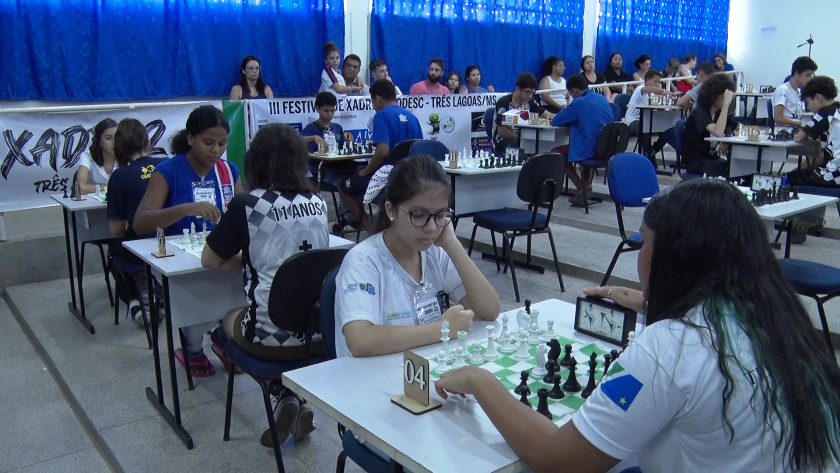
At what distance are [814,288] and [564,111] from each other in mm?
4263

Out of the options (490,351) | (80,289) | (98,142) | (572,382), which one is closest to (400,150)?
(98,142)

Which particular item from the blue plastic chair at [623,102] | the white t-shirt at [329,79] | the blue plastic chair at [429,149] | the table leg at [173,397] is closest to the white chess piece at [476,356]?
the table leg at [173,397]

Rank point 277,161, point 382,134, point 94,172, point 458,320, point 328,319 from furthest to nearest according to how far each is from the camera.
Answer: point 382,134 → point 94,172 → point 277,161 → point 328,319 → point 458,320

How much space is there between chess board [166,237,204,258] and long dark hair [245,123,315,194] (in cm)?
48

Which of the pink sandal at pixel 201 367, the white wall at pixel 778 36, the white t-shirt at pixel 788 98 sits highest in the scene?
the white wall at pixel 778 36

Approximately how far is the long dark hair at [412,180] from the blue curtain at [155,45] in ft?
18.5

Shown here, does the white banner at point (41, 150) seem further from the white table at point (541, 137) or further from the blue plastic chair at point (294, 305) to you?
the blue plastic chair at point (294, 305)

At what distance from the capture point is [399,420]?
1458mm

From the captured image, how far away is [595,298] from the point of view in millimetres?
1920

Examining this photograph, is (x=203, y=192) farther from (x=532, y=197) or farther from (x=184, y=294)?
(x=532, y=197)

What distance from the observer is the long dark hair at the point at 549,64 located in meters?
10.7

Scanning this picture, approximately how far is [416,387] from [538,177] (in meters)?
3.48

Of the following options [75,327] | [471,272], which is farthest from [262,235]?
[75,327]

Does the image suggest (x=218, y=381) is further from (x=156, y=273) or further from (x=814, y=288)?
(x=814, y=288)
